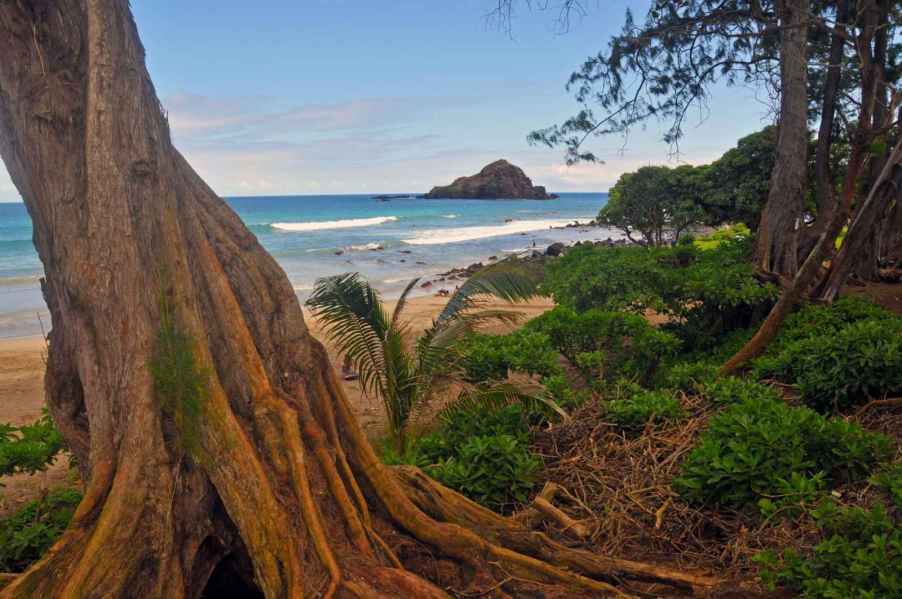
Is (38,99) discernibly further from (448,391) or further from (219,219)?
(448,391)

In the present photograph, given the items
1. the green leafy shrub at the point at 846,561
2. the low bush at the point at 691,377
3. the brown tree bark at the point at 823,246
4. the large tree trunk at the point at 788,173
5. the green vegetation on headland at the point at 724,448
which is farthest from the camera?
the large tree trunk at the point at 788,173

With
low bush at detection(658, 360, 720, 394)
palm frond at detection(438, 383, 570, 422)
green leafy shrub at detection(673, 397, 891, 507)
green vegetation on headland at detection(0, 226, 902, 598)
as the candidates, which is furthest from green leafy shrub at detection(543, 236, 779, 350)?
green leafy shrub at detection(673, 397, 891, 507)

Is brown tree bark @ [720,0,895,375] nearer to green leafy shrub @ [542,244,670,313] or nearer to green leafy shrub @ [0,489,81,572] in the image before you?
green leafy shrub @ [542,244,670,313]

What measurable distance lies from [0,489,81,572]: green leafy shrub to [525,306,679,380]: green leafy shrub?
5.33 metres

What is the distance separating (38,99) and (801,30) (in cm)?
1027

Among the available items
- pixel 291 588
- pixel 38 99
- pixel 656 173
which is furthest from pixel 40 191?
pixel 656 173

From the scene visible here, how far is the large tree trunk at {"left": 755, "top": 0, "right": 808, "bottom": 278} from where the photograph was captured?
34.1 feet

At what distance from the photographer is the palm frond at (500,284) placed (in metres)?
6.75

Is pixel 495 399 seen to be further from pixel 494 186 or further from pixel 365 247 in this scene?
pixel 494 186

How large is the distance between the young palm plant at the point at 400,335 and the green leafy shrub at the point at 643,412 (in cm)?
155

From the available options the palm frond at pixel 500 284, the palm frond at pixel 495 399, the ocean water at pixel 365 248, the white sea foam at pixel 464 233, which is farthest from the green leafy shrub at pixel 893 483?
the white sea foam at pixel 464 233

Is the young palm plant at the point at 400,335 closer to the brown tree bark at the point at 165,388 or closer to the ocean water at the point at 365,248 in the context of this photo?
the brown tree bark at the point at 165,388

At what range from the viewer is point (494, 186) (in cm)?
11738

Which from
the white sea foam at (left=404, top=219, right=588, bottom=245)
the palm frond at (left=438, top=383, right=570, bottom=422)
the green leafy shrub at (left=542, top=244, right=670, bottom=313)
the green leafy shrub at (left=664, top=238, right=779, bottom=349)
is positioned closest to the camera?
the palm frond at (left=438, top=383, right=570, bottom=422)
